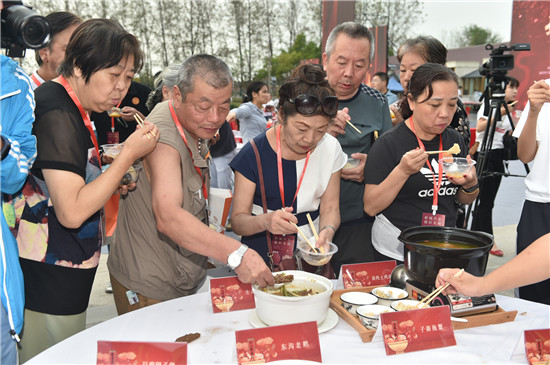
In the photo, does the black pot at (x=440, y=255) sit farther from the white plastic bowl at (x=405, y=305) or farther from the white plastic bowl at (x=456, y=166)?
the white plastic bowl at (x=456, y=166)

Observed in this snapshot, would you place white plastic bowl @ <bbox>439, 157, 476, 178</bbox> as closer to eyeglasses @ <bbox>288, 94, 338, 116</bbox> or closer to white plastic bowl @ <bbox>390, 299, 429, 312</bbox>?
eyeglasses @ <bbox>288, 94, 338, 116</bbox>

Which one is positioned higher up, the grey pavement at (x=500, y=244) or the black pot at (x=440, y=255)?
the black pot at (x=440, y=255)

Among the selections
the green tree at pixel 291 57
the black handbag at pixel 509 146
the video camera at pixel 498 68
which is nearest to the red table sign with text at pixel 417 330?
the video camera at pixel 498 68

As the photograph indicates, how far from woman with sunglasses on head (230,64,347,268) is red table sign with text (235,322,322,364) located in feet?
2.01

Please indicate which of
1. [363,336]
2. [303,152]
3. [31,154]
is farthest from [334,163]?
[31,154]

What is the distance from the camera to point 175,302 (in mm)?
1440

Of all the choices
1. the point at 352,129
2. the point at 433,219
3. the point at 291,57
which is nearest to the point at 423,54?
the point at 352,129

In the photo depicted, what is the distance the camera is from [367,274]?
5.14 feet

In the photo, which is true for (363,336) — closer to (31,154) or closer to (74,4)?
(31,154)

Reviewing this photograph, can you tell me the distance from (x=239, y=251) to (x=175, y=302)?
0.30 meters

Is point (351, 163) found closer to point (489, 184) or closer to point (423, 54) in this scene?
point (423, 54)

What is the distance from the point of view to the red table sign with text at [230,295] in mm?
1379

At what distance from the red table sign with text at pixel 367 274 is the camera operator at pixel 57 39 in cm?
162

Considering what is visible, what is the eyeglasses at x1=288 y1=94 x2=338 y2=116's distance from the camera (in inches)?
64.3
